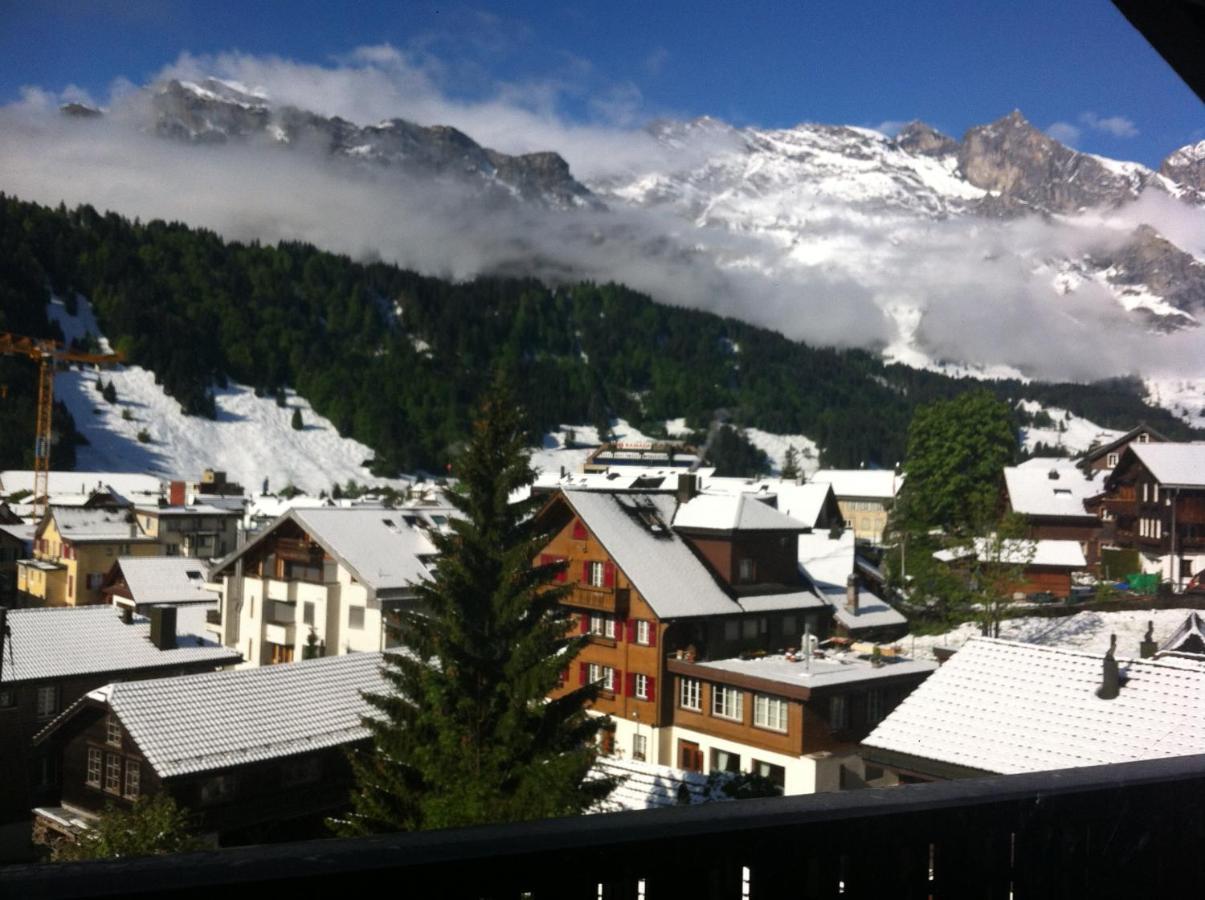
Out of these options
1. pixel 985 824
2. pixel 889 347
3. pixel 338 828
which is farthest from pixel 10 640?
pixel 889 347

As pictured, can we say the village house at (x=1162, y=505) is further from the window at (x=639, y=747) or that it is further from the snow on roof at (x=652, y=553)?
the window at (x=639, y=747)

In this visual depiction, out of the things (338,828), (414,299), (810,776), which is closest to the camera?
(338,828)

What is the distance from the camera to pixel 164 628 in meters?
22.6

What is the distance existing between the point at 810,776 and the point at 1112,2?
58.3 feet

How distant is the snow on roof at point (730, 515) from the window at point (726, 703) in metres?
4.85

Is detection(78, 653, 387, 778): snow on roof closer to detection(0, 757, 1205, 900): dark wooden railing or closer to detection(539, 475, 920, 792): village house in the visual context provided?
detection(539, 475, 920, 792): village house

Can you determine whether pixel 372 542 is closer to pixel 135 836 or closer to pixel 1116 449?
pixel 135 836

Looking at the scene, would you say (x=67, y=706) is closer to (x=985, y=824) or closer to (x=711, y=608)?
(x=711, y=608)

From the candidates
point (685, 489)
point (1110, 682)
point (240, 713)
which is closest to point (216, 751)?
point (240, 713)

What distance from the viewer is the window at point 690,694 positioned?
21047 millimetres

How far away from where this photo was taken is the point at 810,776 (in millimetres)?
18469

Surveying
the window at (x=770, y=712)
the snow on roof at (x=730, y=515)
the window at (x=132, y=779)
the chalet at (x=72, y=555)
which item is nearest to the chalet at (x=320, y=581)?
the snow on roof at (x=730, y=515)

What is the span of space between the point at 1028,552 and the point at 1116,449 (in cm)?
876

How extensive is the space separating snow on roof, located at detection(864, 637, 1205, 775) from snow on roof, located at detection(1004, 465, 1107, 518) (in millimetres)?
19058
